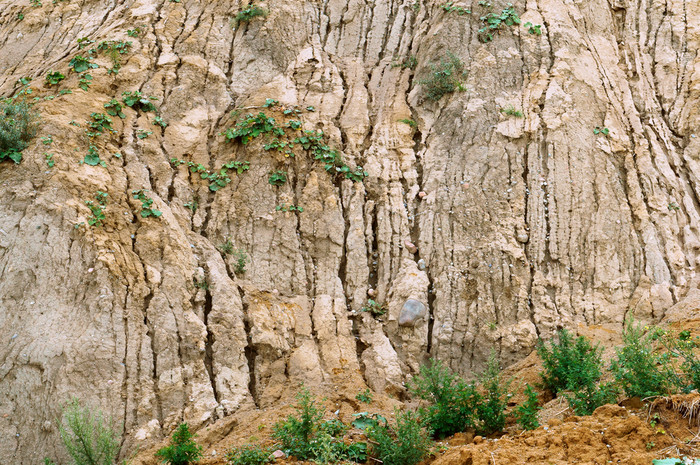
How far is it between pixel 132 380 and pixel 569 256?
Answer: 6.03m

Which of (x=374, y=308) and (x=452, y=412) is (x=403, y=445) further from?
(x=374, y=308)

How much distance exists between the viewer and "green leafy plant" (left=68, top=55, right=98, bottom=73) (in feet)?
30.8

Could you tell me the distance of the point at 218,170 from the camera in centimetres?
902

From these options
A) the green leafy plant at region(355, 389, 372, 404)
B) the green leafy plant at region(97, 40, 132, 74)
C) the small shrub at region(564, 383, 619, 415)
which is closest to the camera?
the small shrub at region(564, 383, 619, 415)

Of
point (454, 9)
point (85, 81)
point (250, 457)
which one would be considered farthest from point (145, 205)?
point (454, 9)

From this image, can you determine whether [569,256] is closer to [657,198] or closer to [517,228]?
[517,228]

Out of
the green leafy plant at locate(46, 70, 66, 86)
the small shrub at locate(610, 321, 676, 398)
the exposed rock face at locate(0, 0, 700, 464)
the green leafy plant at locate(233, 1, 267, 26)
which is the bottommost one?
the small shrub at locate(610, 321, 676, 398)

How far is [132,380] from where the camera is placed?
675 cm

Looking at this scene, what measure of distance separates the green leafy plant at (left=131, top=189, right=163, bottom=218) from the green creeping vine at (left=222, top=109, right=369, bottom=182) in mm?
1759

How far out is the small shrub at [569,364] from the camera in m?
6.27

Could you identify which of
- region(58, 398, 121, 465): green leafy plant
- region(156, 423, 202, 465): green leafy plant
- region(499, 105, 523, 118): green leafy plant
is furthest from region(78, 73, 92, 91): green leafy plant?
region(499, 105, 523, 118): green leafy plant

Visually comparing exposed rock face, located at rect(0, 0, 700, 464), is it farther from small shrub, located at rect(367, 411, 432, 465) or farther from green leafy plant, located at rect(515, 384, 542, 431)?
green leafy plant, located at rect(515, 384, 542, 431)

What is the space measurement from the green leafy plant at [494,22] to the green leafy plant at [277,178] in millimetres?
4498

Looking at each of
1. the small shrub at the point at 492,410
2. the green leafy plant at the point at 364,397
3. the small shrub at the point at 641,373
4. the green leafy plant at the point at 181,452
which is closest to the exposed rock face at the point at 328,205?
the green leafy plant at the point at 364,397
